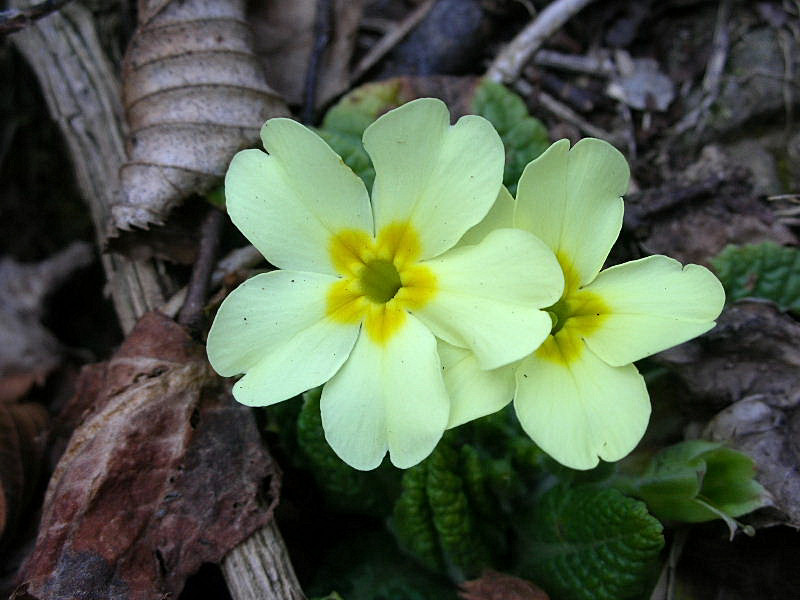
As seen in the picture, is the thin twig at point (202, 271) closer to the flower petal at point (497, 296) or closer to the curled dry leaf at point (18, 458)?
the curled dry leaf at point (18, 458)

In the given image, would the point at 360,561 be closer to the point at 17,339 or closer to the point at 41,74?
the point at 17,339

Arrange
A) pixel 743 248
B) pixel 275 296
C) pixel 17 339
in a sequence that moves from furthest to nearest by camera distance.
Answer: pixel 17 339
pixel 743 248
pixel 275 296

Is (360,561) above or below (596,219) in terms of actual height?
below

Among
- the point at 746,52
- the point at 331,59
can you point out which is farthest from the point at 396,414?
the point at 746,52

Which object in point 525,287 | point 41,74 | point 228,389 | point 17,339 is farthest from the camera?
point 17,339

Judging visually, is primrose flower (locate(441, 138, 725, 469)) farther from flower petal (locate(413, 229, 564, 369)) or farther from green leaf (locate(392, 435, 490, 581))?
green leaf (locate(392, 435, 490, 581))

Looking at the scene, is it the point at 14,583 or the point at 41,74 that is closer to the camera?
the point at 14,583
